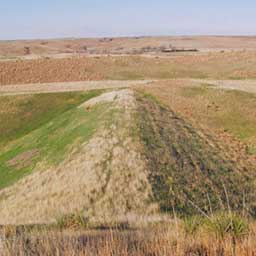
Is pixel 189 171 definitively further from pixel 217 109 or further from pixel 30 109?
pixel 30 109

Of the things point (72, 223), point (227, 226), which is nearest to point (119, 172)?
point (72, 223)

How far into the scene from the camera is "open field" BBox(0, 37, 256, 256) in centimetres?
888

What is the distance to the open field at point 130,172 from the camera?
888cm

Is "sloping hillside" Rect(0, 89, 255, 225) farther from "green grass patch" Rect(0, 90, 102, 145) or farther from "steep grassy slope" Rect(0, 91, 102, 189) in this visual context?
"green grass patch" Rect(0, 90, 102, 145)

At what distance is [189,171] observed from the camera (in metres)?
22.0

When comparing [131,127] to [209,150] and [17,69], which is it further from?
[17,69]

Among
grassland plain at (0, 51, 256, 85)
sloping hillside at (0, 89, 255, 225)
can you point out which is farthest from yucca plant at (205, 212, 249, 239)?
grassland plain at (0, 51, 256, 85)

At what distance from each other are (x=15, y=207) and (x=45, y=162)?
4.70 m

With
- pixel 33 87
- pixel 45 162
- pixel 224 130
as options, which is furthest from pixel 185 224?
pixel 33 87

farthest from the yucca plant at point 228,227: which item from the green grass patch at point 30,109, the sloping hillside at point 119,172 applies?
the green grass patch at point 30,109

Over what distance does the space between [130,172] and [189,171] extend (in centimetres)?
258

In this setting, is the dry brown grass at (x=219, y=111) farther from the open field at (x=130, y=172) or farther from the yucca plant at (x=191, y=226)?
the yucca plant at (x=191, y=226)

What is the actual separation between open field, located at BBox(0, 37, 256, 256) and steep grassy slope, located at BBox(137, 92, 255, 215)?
0.07 m

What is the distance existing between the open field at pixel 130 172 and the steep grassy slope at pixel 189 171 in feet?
0.21
